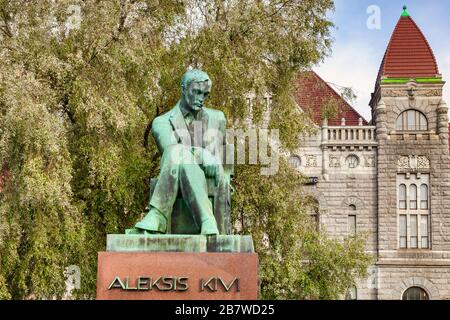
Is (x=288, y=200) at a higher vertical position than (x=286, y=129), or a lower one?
lower

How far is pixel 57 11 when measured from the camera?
15.2 m

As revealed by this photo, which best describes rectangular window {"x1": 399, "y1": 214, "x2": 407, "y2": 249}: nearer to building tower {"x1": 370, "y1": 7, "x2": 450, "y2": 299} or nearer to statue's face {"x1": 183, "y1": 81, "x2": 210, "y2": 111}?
building tower {"x1": 370, "y1": 7, "x2": 450, "y2": 299}

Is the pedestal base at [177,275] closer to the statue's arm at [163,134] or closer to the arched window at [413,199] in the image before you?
the statue's arm at [163,134]

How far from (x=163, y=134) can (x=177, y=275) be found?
5.15 feet

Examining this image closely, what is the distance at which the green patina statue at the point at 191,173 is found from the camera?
9.24 metres

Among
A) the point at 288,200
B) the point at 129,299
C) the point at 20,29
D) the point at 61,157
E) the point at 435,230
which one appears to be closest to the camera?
the point at 129,299

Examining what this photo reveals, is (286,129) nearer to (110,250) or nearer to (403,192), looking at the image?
(110,250)

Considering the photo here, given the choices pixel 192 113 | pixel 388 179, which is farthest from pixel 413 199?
pixel 192 113

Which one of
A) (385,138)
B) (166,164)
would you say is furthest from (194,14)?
(385,138)

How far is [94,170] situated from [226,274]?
6192 mm

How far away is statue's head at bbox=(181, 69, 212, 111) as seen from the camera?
9.74m

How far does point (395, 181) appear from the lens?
34.7 m

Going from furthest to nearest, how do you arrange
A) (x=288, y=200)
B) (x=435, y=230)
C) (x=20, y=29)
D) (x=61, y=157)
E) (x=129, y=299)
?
(x=435, y=230), (x=288, y=200), (x=20, y=29), (x=61, y=157), (x=129, y=299)

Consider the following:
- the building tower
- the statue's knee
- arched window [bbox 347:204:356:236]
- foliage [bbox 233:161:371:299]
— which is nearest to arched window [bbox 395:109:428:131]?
the building tower
